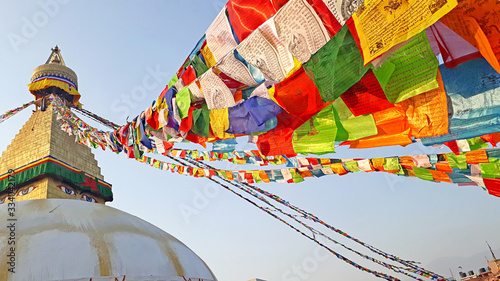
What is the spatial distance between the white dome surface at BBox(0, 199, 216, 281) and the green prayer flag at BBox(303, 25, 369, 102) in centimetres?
350

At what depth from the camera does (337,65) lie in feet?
6.80

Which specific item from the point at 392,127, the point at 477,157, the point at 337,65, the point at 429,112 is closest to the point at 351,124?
the point at 392,127

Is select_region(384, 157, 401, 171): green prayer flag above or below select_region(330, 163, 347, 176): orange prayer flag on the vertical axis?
below

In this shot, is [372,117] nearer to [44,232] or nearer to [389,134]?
[389,134]

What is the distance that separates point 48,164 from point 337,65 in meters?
11.7

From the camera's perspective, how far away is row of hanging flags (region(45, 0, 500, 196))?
1.78 metres

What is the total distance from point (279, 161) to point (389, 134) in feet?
6.66

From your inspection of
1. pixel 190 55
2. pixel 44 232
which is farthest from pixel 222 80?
pixel 44 232


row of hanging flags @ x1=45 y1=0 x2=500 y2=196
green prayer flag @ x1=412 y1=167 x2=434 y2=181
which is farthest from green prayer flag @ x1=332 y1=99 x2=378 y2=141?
green prayer flag @ x1=412 y1=167 x2=434 y2=181

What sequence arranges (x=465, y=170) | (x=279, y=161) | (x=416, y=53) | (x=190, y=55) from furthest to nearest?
(x=279, y=161) → (x=190, y=55) → (x=465, y=170) → (x=416, y=53)

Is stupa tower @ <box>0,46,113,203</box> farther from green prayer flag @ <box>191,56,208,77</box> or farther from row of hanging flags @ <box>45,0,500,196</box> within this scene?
green prayer flag @ <box>191,56,208,77</box>

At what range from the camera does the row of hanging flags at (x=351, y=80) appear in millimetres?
1778

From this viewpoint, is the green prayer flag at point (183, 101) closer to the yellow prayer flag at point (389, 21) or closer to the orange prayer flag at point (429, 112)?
the yellow prayer flag at point (389, 21)

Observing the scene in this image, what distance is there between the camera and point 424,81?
2.08 metres
